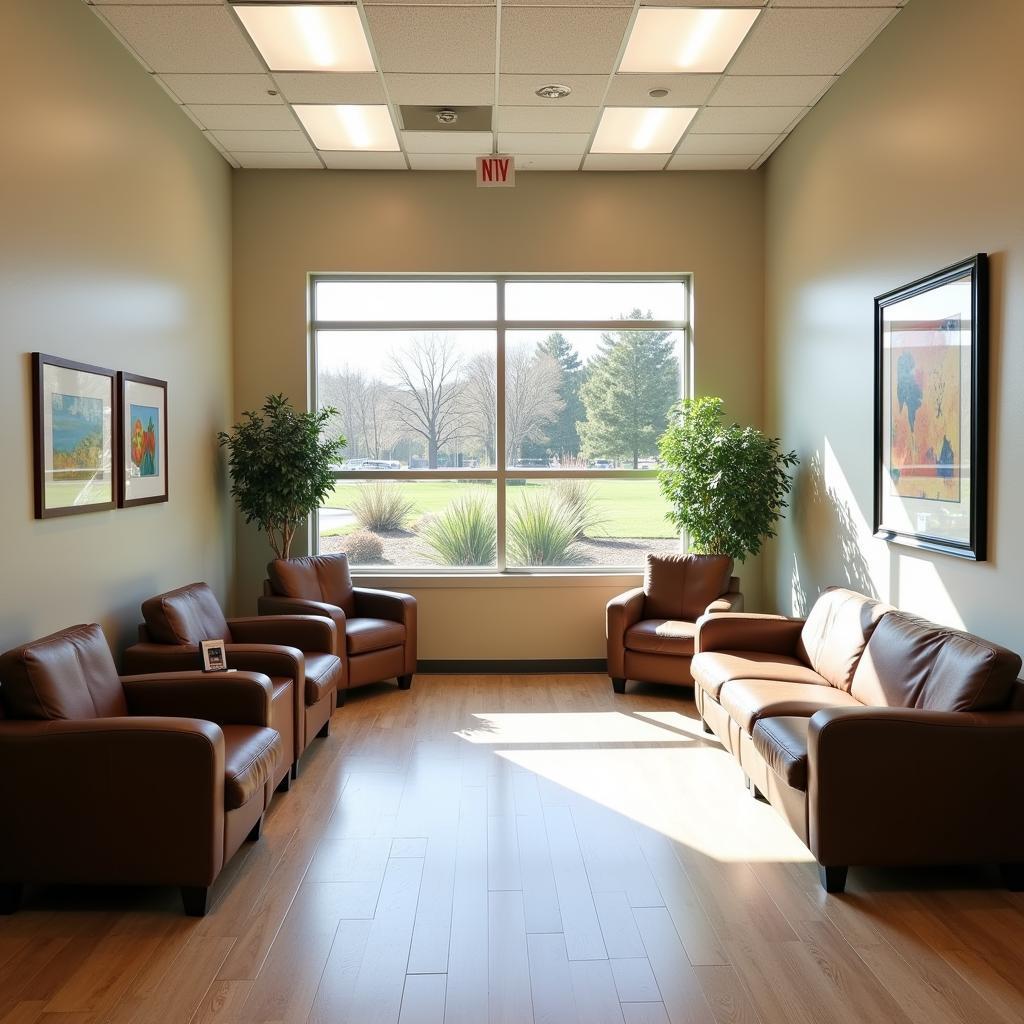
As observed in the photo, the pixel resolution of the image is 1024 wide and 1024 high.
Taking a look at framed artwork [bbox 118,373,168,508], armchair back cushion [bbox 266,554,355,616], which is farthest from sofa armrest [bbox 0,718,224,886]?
armchair back cushion [bbox 266,554,355,616]

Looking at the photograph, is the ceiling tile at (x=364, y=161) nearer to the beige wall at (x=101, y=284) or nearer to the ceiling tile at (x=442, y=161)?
the ceiling tile at (x=442, y=161)

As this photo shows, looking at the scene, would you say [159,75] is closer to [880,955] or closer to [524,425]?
[524,425]

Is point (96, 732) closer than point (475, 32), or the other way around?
point (96, 732)

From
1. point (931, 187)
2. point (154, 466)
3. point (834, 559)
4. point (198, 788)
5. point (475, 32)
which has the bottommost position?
point (198, 788)

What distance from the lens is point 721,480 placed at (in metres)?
6.18

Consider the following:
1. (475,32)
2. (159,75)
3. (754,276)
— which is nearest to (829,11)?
(475,32)

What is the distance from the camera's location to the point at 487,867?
356cm

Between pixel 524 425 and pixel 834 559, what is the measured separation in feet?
8.36

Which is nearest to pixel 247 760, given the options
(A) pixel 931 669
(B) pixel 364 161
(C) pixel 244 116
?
(A) pixel 931 669

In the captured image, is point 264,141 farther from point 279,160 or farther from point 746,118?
point 746,118

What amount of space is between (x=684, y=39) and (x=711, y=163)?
6.70 ft

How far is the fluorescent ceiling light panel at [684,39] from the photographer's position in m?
4.57

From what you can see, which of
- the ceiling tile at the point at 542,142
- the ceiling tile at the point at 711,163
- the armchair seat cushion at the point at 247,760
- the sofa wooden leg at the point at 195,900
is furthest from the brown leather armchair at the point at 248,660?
the ceiling tile at the point at 711,163

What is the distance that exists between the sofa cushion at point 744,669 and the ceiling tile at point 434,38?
3.35m
